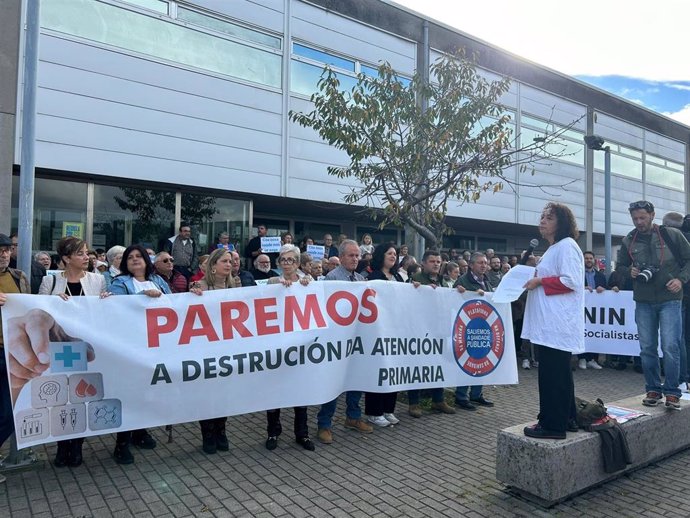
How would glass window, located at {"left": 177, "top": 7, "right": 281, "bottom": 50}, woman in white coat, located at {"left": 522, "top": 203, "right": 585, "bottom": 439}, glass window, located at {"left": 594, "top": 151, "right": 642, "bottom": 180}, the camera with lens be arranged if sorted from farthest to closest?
glass window, located at {"left": 594, "top": 151, "right": 642, "bottom": 180}, glass window, located at {"left": 177, "top": 7, "right": 281, "bottom": 50}, the camera with lens, woman in white coat, located at {"left": 522, "top": 203, "right": 585, "bottom": 439}

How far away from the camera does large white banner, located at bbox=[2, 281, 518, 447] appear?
419 centimetres

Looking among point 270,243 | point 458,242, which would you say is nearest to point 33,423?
point 270,243

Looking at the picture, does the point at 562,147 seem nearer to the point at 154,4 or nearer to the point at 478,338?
the point at 154,4

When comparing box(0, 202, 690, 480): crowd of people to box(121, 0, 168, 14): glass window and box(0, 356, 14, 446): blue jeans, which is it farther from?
box(121, 0, 168, 14): glass window

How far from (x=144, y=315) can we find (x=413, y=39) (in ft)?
48.9

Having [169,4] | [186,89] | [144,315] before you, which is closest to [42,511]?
[144,315]

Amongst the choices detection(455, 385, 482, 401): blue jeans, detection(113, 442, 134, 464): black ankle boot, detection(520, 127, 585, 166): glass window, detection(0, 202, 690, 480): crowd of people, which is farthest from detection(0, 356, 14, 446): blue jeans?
detection(520, 127, 585, 166): glass window

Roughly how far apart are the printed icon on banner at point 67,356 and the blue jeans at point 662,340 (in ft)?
16.8

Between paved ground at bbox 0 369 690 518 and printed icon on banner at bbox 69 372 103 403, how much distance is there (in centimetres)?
62

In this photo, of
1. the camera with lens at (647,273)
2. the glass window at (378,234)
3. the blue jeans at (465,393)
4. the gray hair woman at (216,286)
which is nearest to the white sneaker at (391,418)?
the blue jeans at (465,393)

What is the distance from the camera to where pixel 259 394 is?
4.93m

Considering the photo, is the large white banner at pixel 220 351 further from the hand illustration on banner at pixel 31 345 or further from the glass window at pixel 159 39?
the glass window at pixel 159 39

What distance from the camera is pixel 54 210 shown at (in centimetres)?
1086

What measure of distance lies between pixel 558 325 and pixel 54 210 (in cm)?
1030
